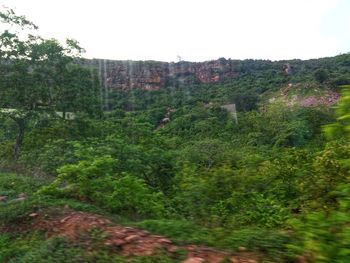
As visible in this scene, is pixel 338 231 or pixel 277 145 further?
pixel 277 145

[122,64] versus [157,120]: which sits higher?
Answer: [122,64]

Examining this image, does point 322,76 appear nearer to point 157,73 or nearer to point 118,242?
point 157,73

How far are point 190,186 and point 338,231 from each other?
3.52 metres

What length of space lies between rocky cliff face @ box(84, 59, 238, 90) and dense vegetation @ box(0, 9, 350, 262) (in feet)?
105

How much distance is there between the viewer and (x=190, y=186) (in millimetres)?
6629

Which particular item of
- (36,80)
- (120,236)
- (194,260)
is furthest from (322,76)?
(194,260)

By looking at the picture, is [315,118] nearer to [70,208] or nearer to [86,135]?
[86,135]

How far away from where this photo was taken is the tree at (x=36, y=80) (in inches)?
640

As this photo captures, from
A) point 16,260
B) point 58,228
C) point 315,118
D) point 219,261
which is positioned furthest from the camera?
point 315,118

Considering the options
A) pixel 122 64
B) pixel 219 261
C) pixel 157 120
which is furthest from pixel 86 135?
pixel 122 64

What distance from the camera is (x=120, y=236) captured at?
16.6 ft

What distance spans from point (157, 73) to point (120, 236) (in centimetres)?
5887

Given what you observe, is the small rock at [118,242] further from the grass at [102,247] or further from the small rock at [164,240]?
the small rock at [164,240]

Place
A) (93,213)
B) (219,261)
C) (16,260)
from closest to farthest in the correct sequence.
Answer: (219,261) → (16,260) → (93,213)
